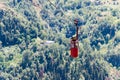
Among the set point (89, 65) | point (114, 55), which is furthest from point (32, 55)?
point (114, 55)

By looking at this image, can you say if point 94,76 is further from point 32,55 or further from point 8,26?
point 8,26

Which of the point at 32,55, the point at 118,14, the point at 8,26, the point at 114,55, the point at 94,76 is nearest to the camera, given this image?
the point at 94,76

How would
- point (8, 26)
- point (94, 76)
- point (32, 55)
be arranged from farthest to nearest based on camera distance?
1. point (8, 26)
2. point (32, 55)
3. point (94, 76)

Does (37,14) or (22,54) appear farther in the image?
(37,14)

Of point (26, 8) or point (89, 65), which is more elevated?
point (26, 8)

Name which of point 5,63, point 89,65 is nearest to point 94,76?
point 89,65

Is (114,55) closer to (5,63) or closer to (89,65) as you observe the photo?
(89,65)
